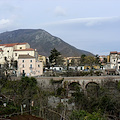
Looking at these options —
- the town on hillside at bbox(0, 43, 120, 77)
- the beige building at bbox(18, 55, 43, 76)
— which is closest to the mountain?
the town on hillside at bbox(0, 43, 120, 77)

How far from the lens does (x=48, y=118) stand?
14.1 metres

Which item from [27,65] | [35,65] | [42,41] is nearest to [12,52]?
[27,65]

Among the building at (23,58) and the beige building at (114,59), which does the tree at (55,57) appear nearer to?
the building at (23,58)

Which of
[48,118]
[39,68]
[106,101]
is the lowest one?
[48,118]

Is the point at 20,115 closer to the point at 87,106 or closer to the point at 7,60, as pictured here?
the point at 87,106

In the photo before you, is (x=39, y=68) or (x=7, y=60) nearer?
→ (x=39, y=68)

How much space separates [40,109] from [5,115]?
106 inches

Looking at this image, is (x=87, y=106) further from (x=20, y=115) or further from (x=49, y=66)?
(x=49, y=66)

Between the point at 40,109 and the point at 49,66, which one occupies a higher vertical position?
the point at 49,66

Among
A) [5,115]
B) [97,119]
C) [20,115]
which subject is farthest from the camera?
[20,115]

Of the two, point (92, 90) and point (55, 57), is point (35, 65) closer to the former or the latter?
point (55, 57)

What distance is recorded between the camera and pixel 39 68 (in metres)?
31.9

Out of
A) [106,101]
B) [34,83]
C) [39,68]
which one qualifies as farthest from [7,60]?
[106,101]

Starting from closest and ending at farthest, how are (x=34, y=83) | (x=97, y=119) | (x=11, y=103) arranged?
(x=97, y=119), (x=11, y=103), (x=34, y=83)
